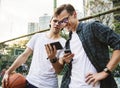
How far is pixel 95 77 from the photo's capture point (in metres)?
2.46

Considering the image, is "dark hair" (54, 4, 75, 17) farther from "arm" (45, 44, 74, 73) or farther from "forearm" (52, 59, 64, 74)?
"forearm" (52, 59, 64, 74)

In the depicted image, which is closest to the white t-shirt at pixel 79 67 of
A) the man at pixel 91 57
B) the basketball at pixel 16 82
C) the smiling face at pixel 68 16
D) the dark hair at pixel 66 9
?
the man at pixel 91 57

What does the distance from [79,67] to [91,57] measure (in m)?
0.14

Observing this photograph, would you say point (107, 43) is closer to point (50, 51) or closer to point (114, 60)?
point (114, 60)

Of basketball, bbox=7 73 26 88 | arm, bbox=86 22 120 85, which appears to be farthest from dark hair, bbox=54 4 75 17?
basketball, bbox=7 73 26 88

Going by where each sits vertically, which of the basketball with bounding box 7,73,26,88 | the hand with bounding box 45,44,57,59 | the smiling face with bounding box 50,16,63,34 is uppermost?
the smiling face with bounding box 50,16,63,34

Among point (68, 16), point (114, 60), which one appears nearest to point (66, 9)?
point (68, 16)

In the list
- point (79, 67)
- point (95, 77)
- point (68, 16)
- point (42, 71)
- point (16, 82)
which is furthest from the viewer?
point (16, 82)

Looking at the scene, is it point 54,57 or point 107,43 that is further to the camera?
point 54,57

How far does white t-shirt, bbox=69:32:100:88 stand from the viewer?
2570 mm

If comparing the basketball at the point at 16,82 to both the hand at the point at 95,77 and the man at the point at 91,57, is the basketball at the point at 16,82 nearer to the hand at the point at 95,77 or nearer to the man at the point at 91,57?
the man at the point at 91,57

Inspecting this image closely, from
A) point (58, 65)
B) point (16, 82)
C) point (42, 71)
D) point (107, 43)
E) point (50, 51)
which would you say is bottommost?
point (16, 82)

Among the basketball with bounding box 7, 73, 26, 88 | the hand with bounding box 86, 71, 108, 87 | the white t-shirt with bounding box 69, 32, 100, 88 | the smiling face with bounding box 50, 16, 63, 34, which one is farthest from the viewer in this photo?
the basketball with bounding box 7, 73, 26, 88

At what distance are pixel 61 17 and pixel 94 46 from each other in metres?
0.42
